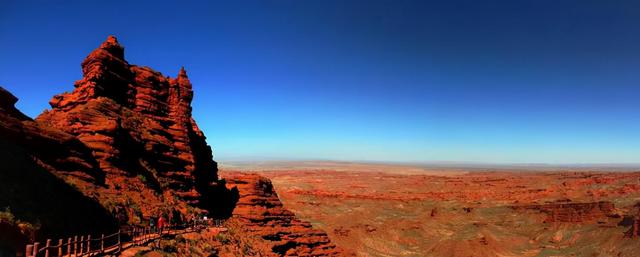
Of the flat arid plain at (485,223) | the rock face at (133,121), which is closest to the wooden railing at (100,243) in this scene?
the rock face at (133,121)

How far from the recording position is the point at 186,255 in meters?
20.8

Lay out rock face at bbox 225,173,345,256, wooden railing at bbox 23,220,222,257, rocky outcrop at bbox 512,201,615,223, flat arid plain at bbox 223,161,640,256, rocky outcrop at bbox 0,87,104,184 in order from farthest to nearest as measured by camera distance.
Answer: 1. rocky outcrop at bbox 512,201,615,223
2. flat arid plain at bbox 223,161,640,256
3. rock face at bbox 225,173,345,256
4. rocky outcrop at bbox 0,87,104,184
5. wooden railing at bbox 23,220,222,257

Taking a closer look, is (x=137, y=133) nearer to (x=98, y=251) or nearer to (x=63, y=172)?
A: (x=63, y=172)

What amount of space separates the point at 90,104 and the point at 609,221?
8154 centimetres

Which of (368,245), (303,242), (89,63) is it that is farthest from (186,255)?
(368,245)

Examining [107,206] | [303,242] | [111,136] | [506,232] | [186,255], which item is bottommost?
[506,232]

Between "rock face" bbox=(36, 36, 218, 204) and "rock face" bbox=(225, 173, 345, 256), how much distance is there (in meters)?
5.09

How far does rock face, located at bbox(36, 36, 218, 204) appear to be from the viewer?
25.4 m

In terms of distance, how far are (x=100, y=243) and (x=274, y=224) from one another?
2133 cm

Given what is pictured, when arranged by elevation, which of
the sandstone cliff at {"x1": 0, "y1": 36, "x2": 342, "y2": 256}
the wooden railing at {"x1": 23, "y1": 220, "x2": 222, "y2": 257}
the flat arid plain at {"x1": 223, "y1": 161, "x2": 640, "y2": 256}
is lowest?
the flat arid plain at {"x1": 223, "y1": 161, "x2": 640, "y2": 256}

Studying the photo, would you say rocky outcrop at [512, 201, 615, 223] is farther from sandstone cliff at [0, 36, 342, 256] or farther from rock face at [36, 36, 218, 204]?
rock face at [36, 36, 218, 204]

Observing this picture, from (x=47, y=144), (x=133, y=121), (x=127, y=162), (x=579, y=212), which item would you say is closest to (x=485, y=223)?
(x=579, y=212)

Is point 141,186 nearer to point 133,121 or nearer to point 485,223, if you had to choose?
point 133,121

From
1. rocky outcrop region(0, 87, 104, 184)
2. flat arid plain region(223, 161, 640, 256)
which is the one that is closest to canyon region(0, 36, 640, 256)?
rocky outcrop region(0, 87, 104, 184)
